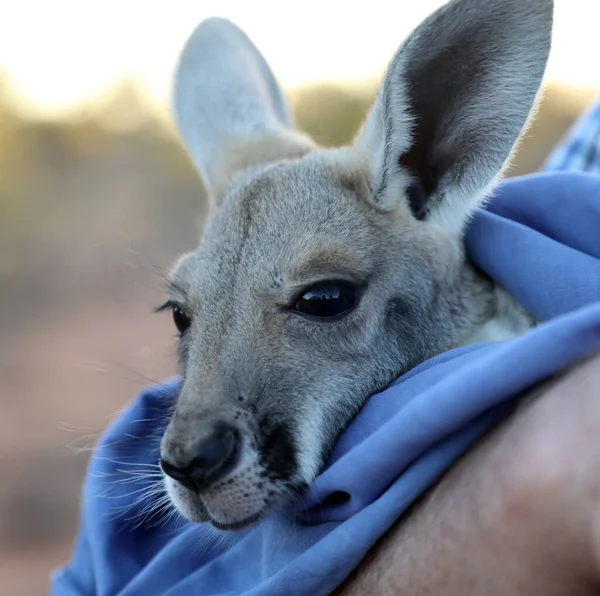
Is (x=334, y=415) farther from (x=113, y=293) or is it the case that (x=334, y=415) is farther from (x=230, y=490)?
(x=113, y=293)

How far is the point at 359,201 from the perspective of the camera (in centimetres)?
200

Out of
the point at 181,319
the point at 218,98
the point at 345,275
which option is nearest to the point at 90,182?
the point at 218,98

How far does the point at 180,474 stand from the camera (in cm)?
159

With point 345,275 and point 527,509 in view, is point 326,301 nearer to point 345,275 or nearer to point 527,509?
point 345,275

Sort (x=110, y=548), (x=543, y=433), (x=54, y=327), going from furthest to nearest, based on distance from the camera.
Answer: (x=54, y=327)
(x=110, y=548)
(x=543, y=433)

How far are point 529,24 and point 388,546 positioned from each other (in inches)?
47.6

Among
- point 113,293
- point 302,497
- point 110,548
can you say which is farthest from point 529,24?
point 113,293

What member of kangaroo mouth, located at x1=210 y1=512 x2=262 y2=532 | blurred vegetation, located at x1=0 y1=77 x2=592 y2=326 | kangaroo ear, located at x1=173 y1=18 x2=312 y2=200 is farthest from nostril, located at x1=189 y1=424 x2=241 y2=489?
blurred vegetation, located at x1=0 y1=77 x2=592 y2=326

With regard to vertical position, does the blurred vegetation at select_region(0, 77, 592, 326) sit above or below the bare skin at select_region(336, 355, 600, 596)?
below

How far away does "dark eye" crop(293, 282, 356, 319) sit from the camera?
1777 millimetres

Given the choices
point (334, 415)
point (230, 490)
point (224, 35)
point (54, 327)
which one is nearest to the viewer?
point (230, 490)

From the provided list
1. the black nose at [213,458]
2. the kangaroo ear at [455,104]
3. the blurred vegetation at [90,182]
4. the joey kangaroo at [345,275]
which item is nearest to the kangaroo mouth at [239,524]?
the joey kangaroo at [345,275]

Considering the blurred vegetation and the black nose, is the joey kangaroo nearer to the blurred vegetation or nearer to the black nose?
the black nose

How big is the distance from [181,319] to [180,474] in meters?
0.60
